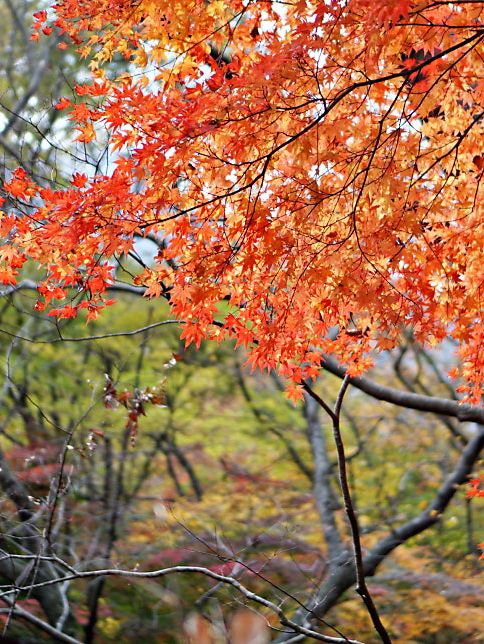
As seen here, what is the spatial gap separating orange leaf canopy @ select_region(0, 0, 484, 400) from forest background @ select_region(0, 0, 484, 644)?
726mm

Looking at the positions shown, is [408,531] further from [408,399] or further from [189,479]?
[189,479]

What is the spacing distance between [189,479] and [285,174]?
8.99 metres

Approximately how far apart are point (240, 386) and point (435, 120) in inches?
317

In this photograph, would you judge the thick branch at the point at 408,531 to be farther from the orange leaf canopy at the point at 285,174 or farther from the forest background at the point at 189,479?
the orange leaf canopy at the point at 285,174

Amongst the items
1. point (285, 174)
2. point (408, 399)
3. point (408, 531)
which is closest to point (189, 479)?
point (408, 531)

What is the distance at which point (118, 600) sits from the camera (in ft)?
29.7

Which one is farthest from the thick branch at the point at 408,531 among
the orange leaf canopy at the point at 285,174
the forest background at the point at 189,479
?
the orange leaf canopy at the point at 285,174

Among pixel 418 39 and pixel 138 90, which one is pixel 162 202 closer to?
pixel 138 90

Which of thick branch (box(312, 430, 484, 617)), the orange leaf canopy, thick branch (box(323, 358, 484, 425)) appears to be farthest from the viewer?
thick branch (box(312, 430, 484, 617))

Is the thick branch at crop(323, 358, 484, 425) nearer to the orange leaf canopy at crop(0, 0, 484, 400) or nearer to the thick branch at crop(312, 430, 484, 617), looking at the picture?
the orange leaf canopy at crop(0, 0, 484, 400)

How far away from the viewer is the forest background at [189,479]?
276 inches

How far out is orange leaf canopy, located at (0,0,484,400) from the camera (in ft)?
12.4

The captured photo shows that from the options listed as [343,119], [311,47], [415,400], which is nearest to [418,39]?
[343,119]

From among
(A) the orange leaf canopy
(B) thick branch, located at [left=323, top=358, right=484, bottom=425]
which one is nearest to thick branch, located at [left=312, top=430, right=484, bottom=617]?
(B) thick branch, located at [left=323, top=358, right=484, bottom=425]
